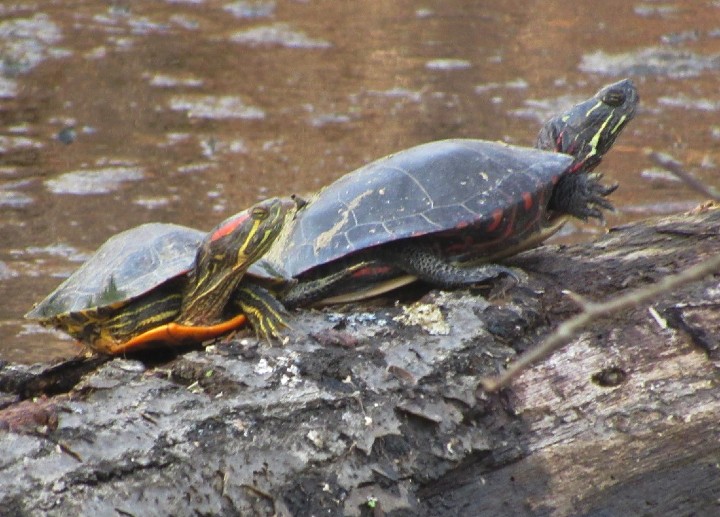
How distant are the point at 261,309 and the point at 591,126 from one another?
1.65 metres

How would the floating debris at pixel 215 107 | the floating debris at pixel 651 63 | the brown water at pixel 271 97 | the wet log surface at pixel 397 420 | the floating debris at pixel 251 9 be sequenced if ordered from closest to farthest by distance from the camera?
1. the wet log surface at pixel 397 420
2. the brown water at pixel 271 97
3. the floating debris at pixel 215 107
4. the floating debris at pixel 651 63
5. the floating debris at pixel 251 9

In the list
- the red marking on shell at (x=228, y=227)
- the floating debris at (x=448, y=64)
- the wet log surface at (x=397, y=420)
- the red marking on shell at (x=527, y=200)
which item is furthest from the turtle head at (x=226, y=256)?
the floating debris at (x=448, y=64)

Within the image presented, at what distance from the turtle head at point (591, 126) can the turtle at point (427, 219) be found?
30 cm

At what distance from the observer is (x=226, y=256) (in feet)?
11.0

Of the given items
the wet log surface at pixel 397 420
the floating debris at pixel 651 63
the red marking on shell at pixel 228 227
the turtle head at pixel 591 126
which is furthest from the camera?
the floating debris at pixel 651 63

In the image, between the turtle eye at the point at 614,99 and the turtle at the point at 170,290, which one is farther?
the turtle eye at the point at 614,99

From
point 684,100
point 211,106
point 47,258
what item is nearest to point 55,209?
point 47,258

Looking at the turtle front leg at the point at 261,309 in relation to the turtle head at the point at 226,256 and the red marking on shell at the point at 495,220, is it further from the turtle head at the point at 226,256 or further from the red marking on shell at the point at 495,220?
the red marking on shell at the point at 495,220

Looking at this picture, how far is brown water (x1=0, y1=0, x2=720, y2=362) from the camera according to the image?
7.01m

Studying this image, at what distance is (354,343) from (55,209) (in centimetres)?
441

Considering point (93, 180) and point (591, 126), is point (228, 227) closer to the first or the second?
point (591, 126)

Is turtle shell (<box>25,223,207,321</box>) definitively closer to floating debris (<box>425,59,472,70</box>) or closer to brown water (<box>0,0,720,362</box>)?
brown water (<box>0,0,720,362</box>)

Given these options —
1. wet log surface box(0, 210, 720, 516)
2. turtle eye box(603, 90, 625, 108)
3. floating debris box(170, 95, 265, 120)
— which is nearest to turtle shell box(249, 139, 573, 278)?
wet log surface box(0, 210, 720, 516)

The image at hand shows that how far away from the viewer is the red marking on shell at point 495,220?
11.5 feet
